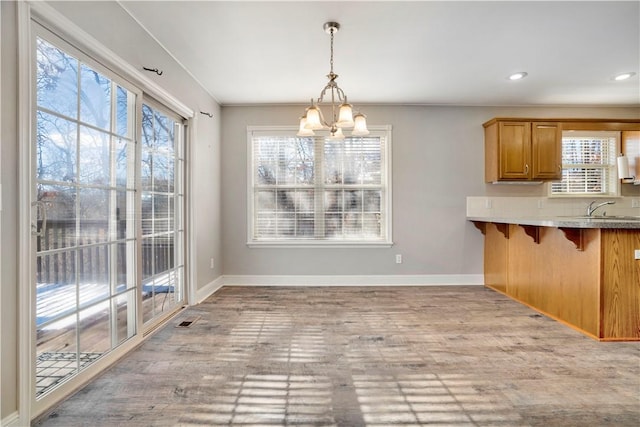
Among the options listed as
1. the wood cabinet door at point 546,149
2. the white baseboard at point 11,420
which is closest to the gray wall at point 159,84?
the white baseboard at point 11,420

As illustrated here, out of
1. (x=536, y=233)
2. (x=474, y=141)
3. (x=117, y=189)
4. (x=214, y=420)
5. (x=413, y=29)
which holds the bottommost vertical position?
(x=214, y=420)

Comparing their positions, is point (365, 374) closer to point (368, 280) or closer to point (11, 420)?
point (11, 420)

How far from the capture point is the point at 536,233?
11.2ft

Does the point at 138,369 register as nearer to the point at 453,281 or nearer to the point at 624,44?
the point at 453,281

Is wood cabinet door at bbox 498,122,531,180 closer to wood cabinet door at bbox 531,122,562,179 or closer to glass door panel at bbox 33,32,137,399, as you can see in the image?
wood cabinet door at bbox 531,122,562,179

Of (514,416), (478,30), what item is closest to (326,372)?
(514,416)

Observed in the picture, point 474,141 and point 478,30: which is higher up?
point 478,30

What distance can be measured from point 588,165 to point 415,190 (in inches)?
96.5

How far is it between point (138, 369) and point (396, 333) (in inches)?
77.9

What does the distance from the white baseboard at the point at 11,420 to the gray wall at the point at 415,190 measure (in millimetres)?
2931

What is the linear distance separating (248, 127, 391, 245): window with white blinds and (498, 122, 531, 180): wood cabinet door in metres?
1.46

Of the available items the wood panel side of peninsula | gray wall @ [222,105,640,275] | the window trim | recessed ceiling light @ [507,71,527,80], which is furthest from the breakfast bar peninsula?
recessed ceiling light @ [507,71,527,80]

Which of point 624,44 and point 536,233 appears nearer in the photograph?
point 624,44

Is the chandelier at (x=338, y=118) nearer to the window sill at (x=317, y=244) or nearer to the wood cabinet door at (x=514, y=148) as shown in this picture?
the window sill at (x=317, y=244)
